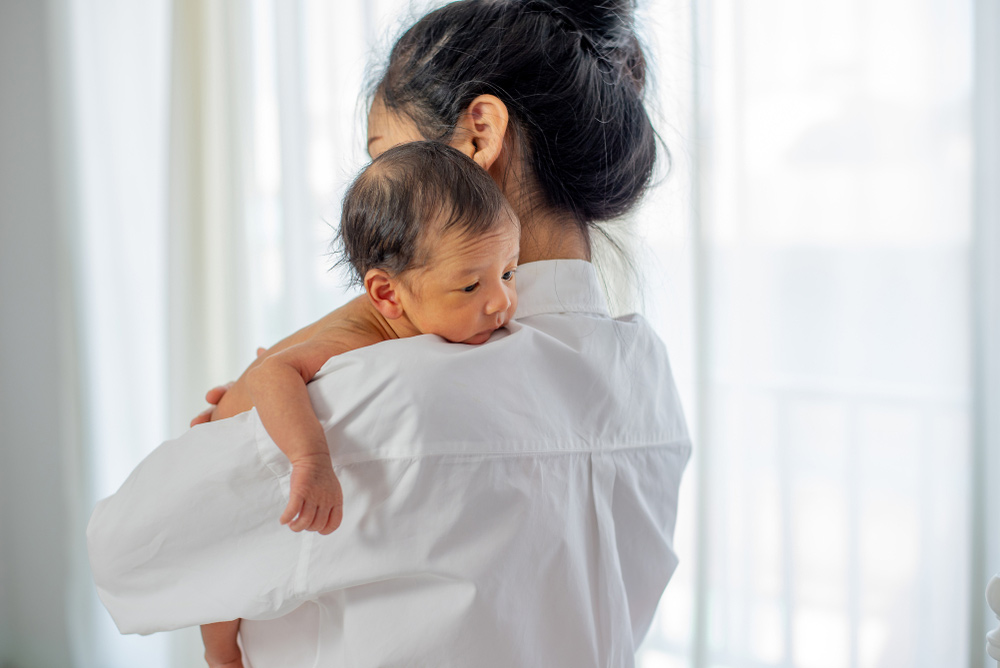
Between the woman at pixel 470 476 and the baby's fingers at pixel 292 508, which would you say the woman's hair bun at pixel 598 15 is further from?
the baby's fingers at pixel 292 508

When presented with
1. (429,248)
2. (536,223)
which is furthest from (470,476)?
(536,223)

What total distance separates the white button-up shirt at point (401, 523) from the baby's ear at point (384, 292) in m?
0.11

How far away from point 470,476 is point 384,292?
9.7 inches

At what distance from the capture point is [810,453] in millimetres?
1786

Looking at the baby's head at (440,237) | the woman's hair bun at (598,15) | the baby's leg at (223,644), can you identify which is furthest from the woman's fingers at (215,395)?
the woman's hair bun at (598,15)

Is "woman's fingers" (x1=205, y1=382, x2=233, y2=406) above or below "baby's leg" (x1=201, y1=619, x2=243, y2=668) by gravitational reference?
above

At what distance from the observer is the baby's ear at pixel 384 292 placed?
77 cm

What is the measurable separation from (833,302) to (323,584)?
1.52 metres

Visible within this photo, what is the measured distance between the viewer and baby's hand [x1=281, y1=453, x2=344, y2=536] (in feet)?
1.94

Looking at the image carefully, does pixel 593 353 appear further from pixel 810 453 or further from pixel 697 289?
pixel 810 453

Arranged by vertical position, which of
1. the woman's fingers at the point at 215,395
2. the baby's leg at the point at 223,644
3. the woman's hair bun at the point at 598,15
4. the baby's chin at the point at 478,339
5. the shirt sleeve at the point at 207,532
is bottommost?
the baby's leg at the point at 223,644

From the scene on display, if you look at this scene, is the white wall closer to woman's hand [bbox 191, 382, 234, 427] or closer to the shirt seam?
woman's hand [bbox 191, 382, 234, 427]

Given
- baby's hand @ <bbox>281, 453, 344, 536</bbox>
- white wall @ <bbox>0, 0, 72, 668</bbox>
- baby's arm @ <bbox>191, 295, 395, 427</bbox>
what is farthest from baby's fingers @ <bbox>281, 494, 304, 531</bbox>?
white wall @ <bbox>0, 0, 72, 668</bbox>

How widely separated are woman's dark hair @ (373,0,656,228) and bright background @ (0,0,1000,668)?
248 millimetres
